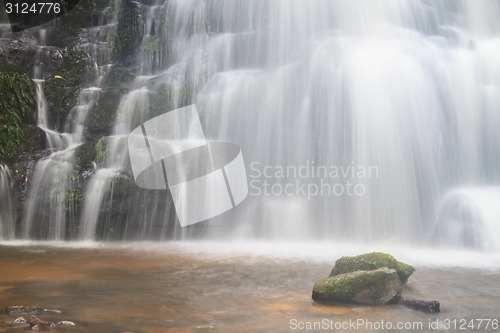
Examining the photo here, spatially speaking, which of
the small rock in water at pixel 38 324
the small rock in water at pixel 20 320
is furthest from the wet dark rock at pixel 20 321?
the small rock in water at pixel 38 324

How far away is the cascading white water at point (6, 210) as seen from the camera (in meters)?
11.8

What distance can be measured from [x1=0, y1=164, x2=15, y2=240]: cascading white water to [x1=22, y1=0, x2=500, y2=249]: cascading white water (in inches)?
62.4

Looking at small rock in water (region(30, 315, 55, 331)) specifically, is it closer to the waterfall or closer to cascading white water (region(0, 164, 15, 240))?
the waterfall

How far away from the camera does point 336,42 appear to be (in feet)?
46.3

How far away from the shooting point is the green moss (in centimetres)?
1280

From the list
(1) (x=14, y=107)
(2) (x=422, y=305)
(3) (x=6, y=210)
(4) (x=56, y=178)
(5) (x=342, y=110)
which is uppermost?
(1) (x=14, y=107)

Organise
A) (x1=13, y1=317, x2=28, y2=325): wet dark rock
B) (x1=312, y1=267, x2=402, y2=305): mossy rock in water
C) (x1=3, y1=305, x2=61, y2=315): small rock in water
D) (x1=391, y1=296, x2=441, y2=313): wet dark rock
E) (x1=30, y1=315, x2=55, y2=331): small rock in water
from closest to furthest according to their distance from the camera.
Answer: (x1=30, y1=315, x2=55, y2=331): small rock in water → (x1=13, y1=317, x2=28, y2=325): wet dark rock → (x1=3, y1=305, x2=61, y2=315): small rock in water → (x1=391, y1=296, x2=441, y2=313): wet dark rock → (x1=312, y1=267, x2=402, y2=305): mossy rock in water

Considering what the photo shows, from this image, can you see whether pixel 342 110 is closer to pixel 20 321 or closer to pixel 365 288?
pixel 365 288

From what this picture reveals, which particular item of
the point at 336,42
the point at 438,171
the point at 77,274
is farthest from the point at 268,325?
the point at 336,42

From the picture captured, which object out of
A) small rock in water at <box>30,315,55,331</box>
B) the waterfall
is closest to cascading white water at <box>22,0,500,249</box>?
the waterfall

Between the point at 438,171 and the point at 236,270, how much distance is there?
5.78 meters

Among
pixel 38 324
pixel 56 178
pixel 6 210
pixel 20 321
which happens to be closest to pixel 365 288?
pixel 38 324

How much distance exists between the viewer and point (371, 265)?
7.19 m

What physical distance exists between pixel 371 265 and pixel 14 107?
10.3m
